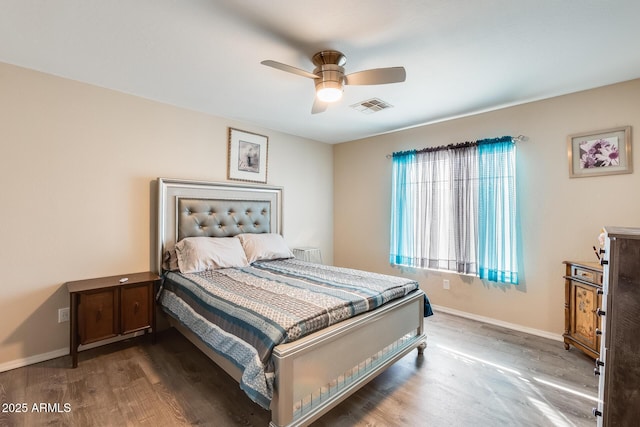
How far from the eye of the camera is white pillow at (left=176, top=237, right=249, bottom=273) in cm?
278

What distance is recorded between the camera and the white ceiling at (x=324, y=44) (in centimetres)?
162

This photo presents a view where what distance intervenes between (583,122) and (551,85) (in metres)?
0.52

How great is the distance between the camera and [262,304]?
6.03 feet

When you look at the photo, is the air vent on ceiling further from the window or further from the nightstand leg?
the nightstand leg

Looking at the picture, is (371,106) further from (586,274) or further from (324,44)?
(586,274)

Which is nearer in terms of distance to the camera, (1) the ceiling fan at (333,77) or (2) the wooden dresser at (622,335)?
(2) the wooden dresser at (622,335)

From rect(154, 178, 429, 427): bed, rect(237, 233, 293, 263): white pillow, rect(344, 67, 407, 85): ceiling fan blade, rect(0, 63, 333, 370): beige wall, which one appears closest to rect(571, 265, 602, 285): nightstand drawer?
rect(154, 178, 429, 427): bed

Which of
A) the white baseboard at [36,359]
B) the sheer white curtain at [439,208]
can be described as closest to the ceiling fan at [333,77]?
the sheer white curtain at [439,208]

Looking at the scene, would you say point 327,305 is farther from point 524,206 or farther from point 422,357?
point 524,206

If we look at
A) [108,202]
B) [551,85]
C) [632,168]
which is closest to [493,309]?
[632,168]

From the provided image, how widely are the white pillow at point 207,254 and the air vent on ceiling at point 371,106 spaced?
6.68 feet

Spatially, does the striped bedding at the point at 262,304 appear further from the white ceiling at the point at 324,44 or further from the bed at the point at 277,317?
the white ceiling at the point at 324,44

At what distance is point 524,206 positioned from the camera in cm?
304

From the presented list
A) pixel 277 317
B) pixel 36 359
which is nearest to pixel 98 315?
pixel 36 359
